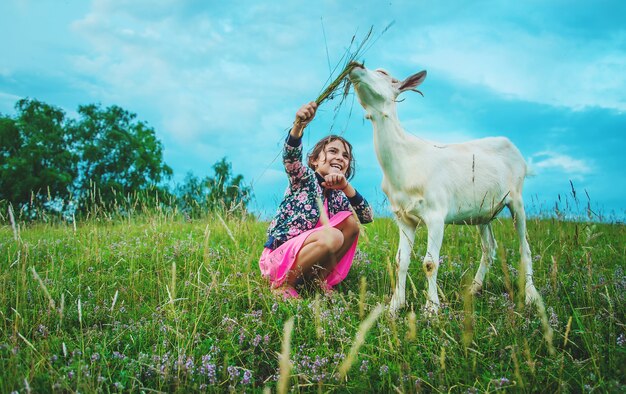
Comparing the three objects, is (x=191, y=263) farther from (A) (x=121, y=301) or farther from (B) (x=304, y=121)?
(B) (x=304, y=121)

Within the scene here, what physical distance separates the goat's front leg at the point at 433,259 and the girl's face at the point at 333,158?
1.16m

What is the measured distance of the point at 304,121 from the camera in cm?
394

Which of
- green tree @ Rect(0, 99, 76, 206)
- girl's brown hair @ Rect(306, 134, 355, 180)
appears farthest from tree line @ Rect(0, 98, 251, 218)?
girl's brown hair @ Rect(306, 134, 355, 180)

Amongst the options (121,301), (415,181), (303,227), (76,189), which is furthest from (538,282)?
(76,189)

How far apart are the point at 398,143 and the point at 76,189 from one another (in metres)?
32.5

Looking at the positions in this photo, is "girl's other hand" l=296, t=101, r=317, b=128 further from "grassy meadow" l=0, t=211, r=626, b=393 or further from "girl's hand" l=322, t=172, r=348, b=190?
"grassy meadow" l=0, t=211, r=626, b=393

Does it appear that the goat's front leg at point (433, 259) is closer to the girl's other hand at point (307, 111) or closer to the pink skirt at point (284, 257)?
the pink skirt at point (284, 257)

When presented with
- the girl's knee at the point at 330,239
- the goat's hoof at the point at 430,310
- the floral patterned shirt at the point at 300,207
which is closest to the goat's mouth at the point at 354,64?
the floral patterned shirt at the point at 300,207

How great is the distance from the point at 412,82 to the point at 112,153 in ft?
108

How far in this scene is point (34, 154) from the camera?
29.8 m

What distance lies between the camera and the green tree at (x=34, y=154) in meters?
29.1

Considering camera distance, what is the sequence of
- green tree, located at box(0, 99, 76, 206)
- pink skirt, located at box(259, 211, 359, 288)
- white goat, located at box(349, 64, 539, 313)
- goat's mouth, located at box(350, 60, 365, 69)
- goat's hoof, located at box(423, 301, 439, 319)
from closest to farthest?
goat's hoof, located at box(423, 301, 439, 319) → goat's mouth, located at box(350, 60, 365, 69) → white goat, located at box(349, 64, 539, 313) → pink skirt, located at box(259, 211, 359, 288) → green tree, located at box(0, 99, 76, 206)

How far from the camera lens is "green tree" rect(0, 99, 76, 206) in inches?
1144

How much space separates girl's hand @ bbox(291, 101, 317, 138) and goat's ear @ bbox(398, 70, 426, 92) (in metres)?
0.84
